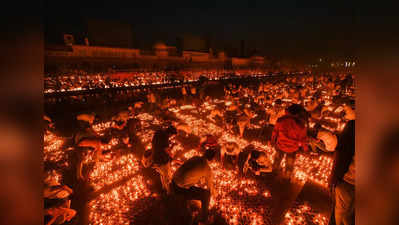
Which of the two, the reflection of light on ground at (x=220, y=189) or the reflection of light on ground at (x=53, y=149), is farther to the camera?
the reflection of light on ground at (x=53, y=149)

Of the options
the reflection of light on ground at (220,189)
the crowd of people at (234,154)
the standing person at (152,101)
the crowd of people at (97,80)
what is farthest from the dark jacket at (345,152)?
the crowd of people at (97,80)

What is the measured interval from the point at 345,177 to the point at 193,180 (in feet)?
8.44

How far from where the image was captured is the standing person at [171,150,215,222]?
3275mm

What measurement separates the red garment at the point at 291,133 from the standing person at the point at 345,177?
151 centimetres

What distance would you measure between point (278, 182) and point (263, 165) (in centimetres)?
58

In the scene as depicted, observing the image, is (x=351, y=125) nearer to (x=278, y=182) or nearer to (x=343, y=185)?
(x=343, y=185)

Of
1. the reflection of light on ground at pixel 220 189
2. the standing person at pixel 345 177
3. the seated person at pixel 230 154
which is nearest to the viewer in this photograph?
the standing person at pixel 345 177

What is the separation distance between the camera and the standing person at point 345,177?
9.02 feet

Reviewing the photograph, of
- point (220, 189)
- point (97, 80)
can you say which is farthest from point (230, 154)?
point (97, 80)

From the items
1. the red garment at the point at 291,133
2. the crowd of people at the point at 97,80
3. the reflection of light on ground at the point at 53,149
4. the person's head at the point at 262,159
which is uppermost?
the crowd of people at the point at 97,80

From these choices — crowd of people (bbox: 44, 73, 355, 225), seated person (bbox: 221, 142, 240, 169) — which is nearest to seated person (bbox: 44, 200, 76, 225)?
crowd of people (bbox: 44, 73, 355, 225)

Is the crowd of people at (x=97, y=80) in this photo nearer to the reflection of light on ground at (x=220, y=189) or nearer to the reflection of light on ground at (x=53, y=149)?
the reflection of light on ground at (x=53, y=149)

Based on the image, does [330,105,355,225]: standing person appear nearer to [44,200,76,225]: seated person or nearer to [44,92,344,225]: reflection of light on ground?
[44,92,344,225]: reflection of light on ground
